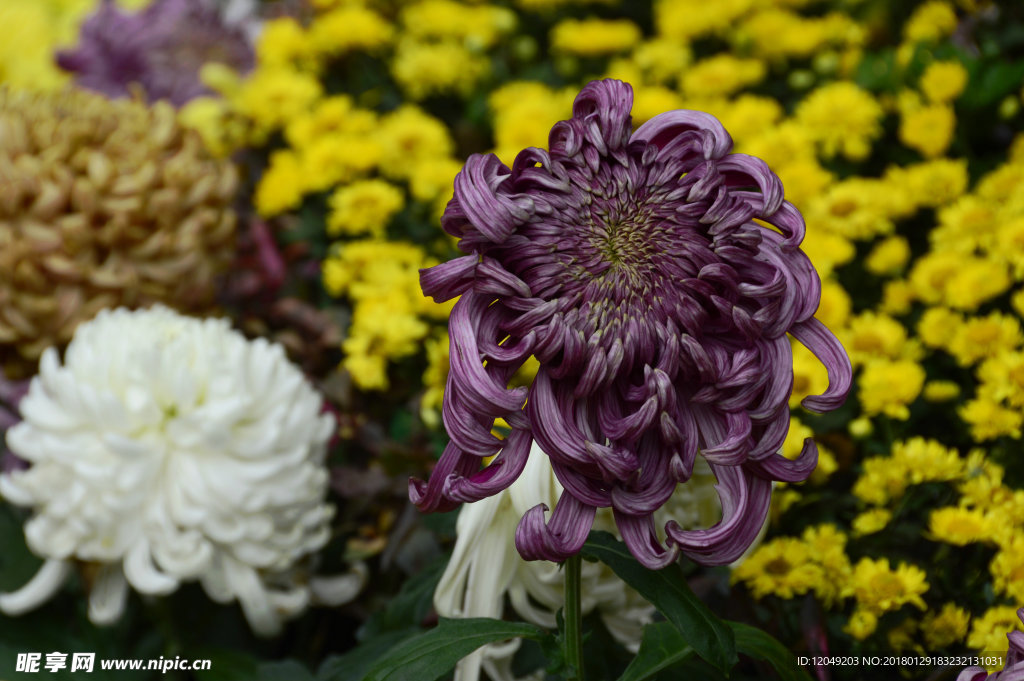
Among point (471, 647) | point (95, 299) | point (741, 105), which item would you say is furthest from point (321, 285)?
point (471, 647)

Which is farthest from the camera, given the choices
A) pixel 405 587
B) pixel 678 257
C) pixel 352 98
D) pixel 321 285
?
pixel 352 98

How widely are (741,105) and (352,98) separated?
25.9 inches

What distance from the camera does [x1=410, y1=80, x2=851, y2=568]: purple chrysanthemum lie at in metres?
0.47

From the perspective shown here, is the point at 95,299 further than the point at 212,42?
No

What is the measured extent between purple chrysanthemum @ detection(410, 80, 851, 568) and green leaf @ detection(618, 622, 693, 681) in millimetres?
127

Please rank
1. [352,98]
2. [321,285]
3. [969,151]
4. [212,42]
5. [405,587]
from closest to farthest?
[405,587], [969,151], [321,285], [352,98], [212,42]

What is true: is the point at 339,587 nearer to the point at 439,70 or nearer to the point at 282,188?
the point at 282,188

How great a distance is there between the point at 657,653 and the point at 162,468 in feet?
1.55

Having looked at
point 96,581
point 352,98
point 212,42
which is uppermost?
point 212,42

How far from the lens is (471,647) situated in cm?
54

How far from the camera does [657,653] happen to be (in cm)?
58

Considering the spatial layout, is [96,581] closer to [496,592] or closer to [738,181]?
[496,592]

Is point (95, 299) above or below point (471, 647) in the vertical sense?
above

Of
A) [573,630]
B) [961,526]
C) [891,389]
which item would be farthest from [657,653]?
[891,389]
